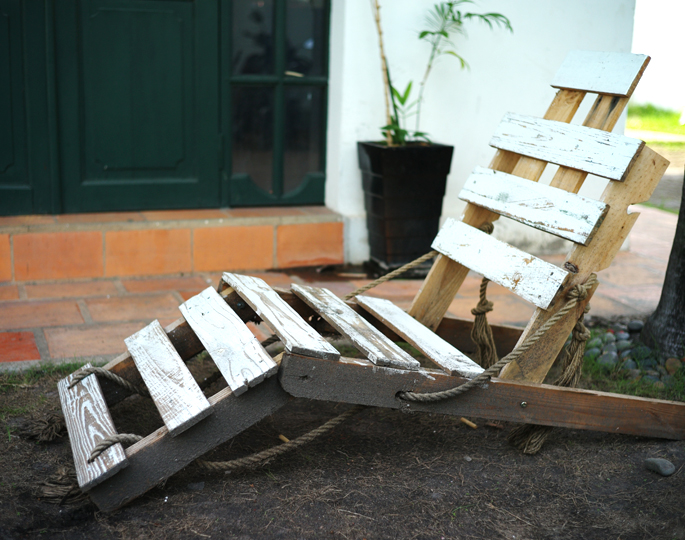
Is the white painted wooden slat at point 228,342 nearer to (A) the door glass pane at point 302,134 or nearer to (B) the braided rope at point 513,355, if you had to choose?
(B) the braided rope at point 513,355

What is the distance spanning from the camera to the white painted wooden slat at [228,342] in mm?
1940

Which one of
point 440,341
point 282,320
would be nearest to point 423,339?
point 440,341

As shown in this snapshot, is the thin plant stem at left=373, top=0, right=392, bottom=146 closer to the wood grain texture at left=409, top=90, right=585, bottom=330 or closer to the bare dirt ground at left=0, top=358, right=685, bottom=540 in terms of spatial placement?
the wood grain texture at left=409, top=90, right=585, bottom=330

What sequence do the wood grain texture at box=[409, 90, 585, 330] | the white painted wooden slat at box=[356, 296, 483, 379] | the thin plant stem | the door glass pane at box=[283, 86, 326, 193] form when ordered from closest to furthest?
the white painted wooden slat at box=[356, 296, 483, 379], the wood grain texture at box=[409, 90, 585, 330], the thin plant stem, the door glass pane at box=[283, 86, 326, 193]

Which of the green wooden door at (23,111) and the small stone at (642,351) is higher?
the green wooden door at (23,111)

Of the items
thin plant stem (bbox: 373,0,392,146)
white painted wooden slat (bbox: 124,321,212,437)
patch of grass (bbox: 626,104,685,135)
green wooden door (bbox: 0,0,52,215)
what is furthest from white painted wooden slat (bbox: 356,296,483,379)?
patch of grass (bbox: 626,104,685,135)

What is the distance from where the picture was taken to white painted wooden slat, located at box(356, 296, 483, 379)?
2.20 metres

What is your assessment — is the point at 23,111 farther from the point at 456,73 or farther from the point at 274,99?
the point at 456,73

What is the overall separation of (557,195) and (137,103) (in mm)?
2800

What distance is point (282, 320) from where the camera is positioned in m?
2.18

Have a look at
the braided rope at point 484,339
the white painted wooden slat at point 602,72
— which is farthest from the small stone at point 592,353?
the white painted wooden slat at point 602,72

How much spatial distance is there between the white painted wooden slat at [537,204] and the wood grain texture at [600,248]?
0.15 ft

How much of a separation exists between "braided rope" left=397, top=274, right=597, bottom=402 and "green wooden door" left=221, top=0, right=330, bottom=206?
8.80ft

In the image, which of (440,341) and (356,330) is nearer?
(356,330)
